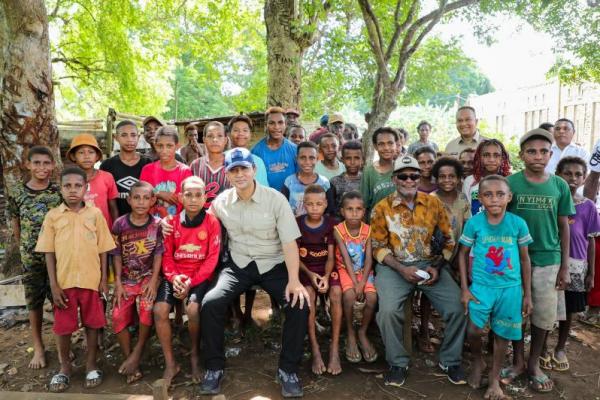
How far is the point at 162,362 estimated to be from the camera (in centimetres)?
420

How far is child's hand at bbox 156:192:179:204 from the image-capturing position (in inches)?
168

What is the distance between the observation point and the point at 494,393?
347cm

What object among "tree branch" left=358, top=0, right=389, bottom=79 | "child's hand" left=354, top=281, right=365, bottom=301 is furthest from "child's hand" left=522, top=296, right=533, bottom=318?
"tree branch" left=358, top=0, right=389, bottom=79

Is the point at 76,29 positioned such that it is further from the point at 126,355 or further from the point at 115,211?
the point at 126,355

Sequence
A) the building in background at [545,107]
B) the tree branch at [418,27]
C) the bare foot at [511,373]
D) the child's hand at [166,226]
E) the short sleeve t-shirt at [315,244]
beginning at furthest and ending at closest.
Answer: the building in background at [545,107] < the tree branch at [418,27] < the short sleeve t-shirt at [315,244] < the child's hand at [166,226] < the bare foot at [511,373]

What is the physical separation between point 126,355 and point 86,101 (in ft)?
55.1

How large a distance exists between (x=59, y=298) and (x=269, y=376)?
6.50ft

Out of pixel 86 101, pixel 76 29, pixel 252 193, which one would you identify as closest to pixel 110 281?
pixel 252 193

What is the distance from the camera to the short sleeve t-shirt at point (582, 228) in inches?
157

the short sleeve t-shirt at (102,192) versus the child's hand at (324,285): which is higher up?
the short sleeve t-shirt at (102,192)

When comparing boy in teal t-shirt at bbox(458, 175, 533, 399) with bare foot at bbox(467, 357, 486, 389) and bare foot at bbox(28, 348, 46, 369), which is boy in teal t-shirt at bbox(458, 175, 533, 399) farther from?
bare foot at bbox(28, 348, 46, 369)

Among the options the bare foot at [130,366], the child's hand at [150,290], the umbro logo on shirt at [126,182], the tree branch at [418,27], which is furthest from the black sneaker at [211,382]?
the tree branch at [418,27]

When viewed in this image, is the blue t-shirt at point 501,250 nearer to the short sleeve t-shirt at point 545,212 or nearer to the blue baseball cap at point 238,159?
the short sleeve t-shirt at point 545,212

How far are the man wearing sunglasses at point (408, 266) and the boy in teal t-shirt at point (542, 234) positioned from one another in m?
0.62
